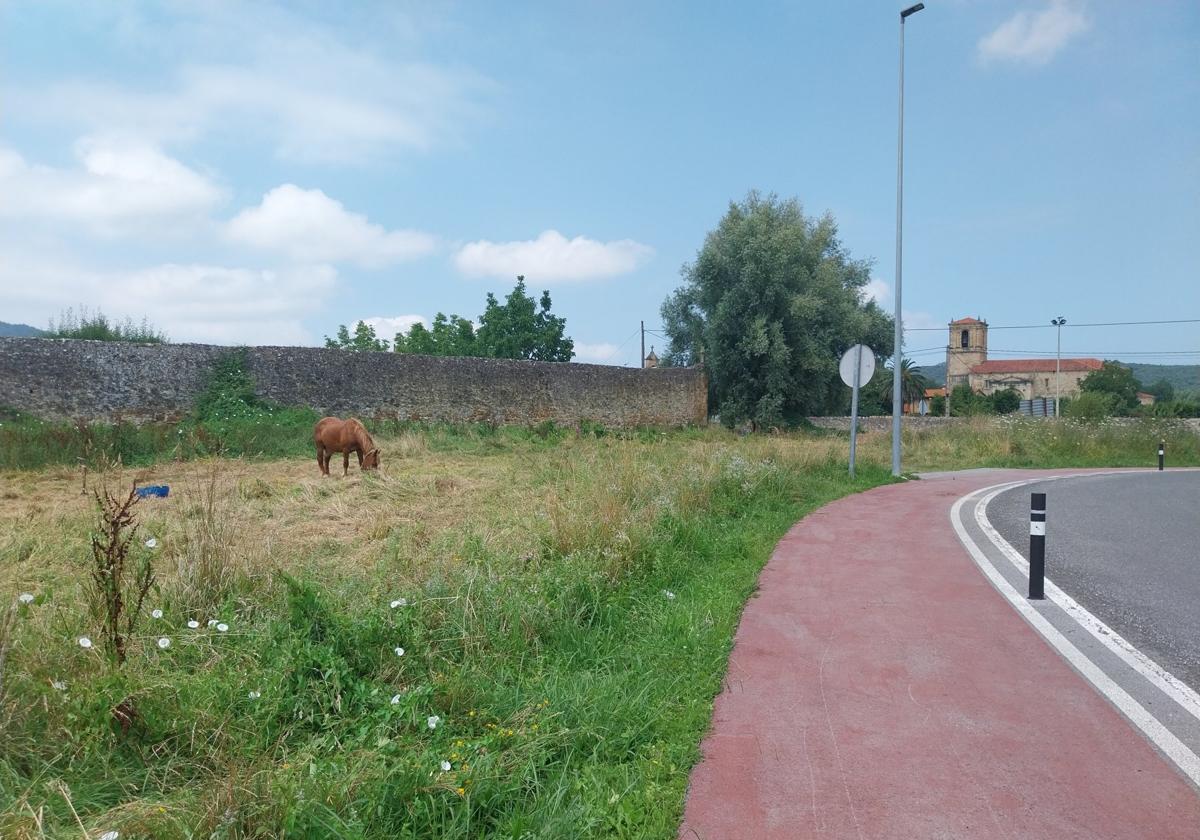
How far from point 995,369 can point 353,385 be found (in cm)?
11712

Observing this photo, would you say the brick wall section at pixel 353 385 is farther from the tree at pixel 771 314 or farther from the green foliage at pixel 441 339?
the green foliage at pixel 441 339

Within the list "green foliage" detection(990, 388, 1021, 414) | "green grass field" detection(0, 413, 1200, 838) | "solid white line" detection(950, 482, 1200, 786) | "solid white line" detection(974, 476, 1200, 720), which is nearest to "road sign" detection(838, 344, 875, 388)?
"solid white line" detection(974, 476, 1200, 720)

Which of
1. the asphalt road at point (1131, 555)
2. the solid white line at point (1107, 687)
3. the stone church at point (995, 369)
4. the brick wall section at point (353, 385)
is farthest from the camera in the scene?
the stone church at point (995, 369)

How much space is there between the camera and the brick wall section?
1842cm

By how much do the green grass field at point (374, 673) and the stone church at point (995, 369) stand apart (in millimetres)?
116790

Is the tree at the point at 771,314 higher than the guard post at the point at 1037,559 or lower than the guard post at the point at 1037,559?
higher

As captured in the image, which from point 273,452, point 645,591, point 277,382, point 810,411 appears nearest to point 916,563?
point 645,591

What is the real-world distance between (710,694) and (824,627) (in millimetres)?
1780

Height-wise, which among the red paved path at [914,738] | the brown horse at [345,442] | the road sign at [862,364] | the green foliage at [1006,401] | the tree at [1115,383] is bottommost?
the red paved path at [914,738]

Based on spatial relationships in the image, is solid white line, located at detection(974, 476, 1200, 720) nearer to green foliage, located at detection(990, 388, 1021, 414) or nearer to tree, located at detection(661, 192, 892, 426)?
tree, located at detection(661, 192, 892, 426)

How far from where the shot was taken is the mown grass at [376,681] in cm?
309

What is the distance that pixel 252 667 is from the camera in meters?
4.16

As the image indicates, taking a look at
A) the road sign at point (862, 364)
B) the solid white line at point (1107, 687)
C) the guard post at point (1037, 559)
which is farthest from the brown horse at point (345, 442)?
the guard post at point (1037, 559)

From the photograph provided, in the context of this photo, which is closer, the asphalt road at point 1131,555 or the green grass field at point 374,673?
the green grass field at point 374,673
